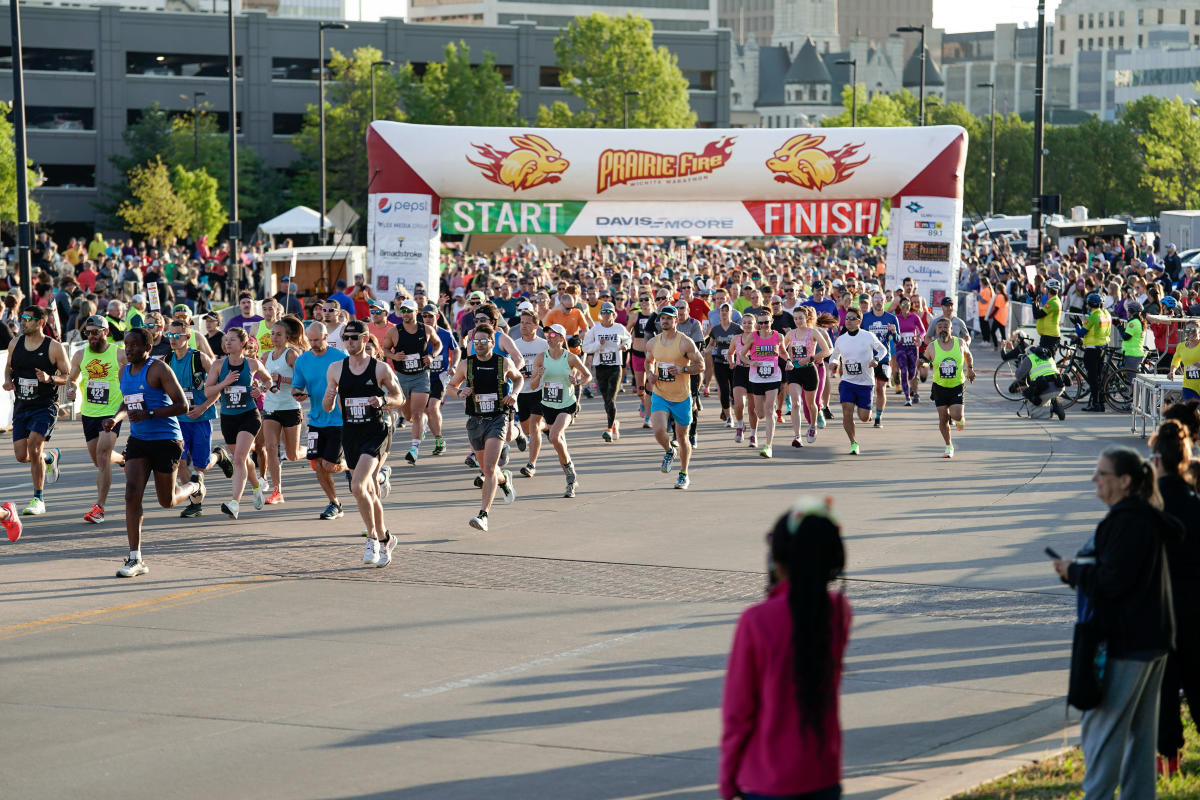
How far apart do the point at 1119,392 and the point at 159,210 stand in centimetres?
4128

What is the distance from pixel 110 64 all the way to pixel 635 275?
4772cm

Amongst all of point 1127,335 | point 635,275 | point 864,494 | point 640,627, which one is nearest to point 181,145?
point 635,275

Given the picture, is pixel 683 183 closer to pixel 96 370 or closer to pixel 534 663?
pixel 96 370

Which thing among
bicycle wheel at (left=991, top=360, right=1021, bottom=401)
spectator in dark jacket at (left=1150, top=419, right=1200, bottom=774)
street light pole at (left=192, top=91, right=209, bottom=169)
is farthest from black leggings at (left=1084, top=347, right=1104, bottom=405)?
street light pole at (left=192, top=91, right=209, bottom=169)

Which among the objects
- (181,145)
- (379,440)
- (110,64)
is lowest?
(379,440)

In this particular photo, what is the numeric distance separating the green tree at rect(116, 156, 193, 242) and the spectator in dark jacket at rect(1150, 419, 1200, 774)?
5271 cm

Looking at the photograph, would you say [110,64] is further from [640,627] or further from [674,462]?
[640,627]

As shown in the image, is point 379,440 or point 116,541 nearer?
point 379,440

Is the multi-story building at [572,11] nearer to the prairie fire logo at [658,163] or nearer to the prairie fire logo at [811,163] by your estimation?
the prairie fire logo at [658,163]

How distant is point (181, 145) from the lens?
67750mm

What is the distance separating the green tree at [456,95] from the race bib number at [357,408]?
60658 mm

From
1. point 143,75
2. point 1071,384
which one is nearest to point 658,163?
point 1071,384

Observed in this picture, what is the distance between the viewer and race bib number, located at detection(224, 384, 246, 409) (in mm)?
14062

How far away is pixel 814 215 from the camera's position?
2817 centimetres
